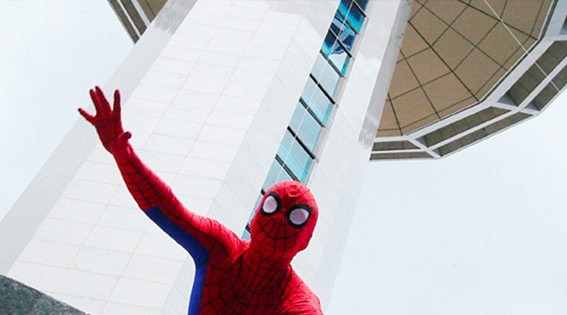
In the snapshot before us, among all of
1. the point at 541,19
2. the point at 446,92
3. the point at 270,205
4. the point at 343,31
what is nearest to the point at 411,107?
the point at 446,92

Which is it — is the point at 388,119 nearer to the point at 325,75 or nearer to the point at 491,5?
the point at 491,5

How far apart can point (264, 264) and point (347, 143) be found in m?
11.0

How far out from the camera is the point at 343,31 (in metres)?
16.8

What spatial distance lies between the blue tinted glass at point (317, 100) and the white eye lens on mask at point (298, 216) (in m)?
10.0

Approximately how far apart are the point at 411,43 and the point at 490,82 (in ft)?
11.9

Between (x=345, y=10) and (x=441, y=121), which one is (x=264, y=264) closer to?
(x=345, y=10)

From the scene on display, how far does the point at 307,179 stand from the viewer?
13727mm

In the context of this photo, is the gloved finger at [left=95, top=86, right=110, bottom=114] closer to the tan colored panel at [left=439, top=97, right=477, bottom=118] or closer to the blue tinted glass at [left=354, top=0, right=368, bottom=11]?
the blue tinted glass at [left=354, top=0, right=368, bottom=11]

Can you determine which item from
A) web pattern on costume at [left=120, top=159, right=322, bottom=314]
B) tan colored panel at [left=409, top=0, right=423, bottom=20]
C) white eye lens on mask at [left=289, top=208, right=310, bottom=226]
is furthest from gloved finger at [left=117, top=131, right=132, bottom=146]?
tan colored panel at [left=409, top=0, right=423, bottom=20]

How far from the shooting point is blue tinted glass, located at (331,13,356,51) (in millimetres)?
16344

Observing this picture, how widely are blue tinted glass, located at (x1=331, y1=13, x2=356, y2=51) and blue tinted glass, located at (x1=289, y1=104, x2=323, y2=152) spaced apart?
10.3 feet

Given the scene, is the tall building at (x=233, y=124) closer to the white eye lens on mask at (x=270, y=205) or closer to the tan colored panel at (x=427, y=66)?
the tan colored panel at (x=427, y=66)

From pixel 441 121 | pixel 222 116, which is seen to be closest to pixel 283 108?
pixel 222 116

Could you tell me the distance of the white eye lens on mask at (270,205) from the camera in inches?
175
